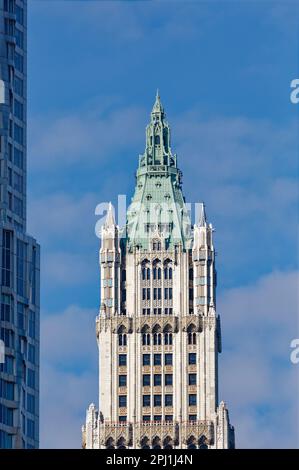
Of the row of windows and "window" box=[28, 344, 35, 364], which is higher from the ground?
the row of windows

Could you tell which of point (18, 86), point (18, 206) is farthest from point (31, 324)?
point (18, 86)

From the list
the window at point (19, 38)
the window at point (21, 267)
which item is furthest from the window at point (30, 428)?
the window at point (19, 38)

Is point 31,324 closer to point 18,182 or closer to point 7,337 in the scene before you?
point 7,337

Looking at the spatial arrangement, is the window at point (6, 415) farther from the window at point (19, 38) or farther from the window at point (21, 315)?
the window at point (19, 38)

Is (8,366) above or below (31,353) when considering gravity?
below

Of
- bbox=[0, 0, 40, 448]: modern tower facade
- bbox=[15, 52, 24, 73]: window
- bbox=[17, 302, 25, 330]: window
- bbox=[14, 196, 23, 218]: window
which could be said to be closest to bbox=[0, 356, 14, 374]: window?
bbox=[0, 0, 40, 448]: modern tower facade

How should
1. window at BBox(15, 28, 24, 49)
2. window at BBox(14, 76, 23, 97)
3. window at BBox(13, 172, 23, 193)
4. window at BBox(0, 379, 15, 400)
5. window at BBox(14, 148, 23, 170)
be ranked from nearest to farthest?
1. window at BBox(0, 379, 15, 400)
2. window at BBox(13, 172, 23, 193)
3. window at BBox(14, 148, 23, 170)
4. window at BBox(14, 76, 23, 97)
5. window at BBox(15, 28, 24, 49)

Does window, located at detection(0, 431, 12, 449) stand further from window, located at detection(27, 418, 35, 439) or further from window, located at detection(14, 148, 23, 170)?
window, located at detection(14, 148, 23, 170)

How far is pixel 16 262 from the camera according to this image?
165750mm

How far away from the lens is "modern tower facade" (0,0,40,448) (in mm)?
162625

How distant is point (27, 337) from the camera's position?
168 metres

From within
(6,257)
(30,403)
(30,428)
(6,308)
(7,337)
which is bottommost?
(30,428)
